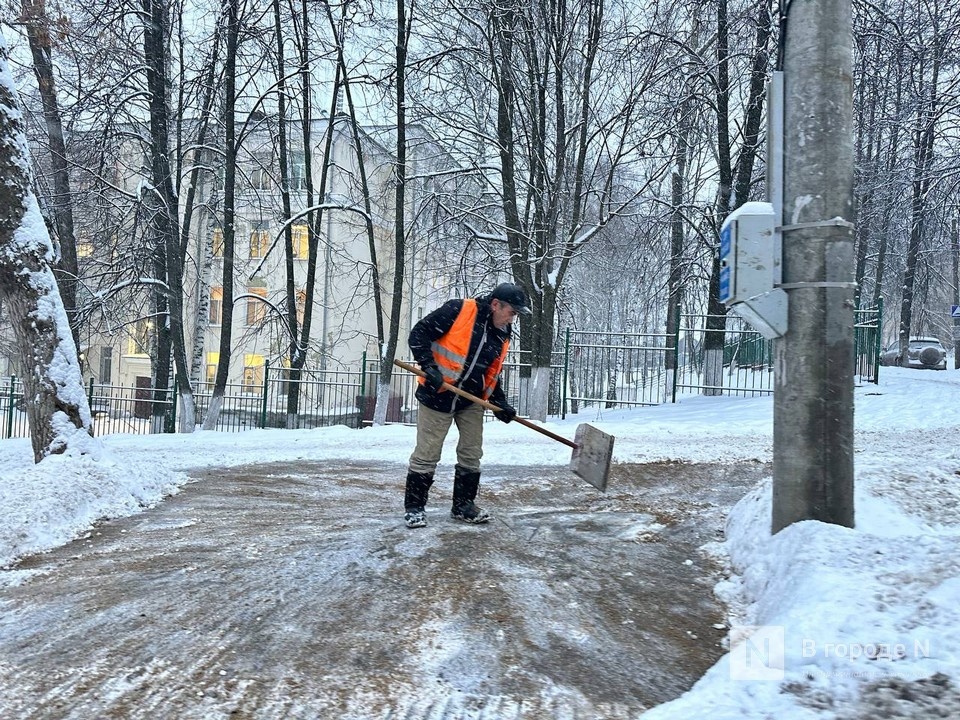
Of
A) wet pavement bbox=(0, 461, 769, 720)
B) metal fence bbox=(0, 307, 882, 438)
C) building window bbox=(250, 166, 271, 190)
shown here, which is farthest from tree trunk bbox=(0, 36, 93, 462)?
building window bbox=(250, 166, 271, 190)

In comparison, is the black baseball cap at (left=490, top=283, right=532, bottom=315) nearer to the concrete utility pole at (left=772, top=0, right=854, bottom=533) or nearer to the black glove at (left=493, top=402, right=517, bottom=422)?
the black glove at (left=493, top=402, right=517, bottom=422)

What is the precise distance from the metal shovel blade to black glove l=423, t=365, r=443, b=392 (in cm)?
Result: 129

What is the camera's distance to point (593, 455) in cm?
544

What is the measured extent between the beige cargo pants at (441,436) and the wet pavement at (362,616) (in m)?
0.43

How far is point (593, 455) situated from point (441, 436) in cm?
123

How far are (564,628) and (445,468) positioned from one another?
15.9 feet

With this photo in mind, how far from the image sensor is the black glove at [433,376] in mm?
4680

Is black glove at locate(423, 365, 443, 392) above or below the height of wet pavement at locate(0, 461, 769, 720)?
above

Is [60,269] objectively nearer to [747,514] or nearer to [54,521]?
[54,521]

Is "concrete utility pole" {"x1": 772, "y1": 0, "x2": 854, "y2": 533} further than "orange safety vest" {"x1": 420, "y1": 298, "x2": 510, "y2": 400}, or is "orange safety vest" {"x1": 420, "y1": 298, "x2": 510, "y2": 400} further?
"orange safety vest" {"x1": 420, "y1": 298, "x2": 510, "y2": 400}

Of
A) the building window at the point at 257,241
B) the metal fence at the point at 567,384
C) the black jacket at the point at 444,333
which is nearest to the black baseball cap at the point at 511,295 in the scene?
the black jacket at the point at 444,333

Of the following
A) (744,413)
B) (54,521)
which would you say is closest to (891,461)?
(54,521)

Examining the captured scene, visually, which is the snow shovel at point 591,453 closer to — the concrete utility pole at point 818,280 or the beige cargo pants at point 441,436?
the beige cargo pants at point 441,436

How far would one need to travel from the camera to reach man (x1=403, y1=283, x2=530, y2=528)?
4.75 m
